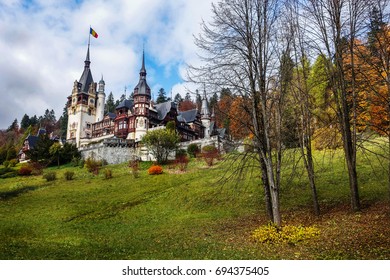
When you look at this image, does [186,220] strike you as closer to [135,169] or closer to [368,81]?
[368,81]

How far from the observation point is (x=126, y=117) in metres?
60.9

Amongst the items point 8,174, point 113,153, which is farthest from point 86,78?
point 8,174

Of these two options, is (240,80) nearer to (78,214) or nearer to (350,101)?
(350,101)

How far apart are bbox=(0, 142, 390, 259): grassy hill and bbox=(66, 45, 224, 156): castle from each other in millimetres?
25010

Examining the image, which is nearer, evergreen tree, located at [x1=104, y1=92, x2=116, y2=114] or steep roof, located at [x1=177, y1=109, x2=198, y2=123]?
steep roof, located at [x1=177, y1=109, x2=198, y2=123]

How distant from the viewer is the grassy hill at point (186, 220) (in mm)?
10578

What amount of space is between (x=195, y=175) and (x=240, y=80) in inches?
738

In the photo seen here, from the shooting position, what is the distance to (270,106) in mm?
13453

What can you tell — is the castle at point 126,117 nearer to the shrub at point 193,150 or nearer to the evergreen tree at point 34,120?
the shrub at point 193,150

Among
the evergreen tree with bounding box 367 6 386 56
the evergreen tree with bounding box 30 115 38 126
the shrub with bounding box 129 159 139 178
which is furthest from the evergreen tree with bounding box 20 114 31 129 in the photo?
the evergreen tree with bounding box 367 6 386 56

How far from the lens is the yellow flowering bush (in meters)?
11.0

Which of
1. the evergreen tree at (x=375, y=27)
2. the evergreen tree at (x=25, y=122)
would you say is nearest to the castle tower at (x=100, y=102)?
the evergreen tree at (x=25, y=122)

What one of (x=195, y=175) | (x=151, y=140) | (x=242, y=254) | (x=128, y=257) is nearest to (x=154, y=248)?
(x=128, y=257)

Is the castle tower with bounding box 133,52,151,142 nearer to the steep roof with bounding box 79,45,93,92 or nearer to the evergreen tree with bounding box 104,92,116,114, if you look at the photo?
the steep roof with bounding box 79,45,93,92
